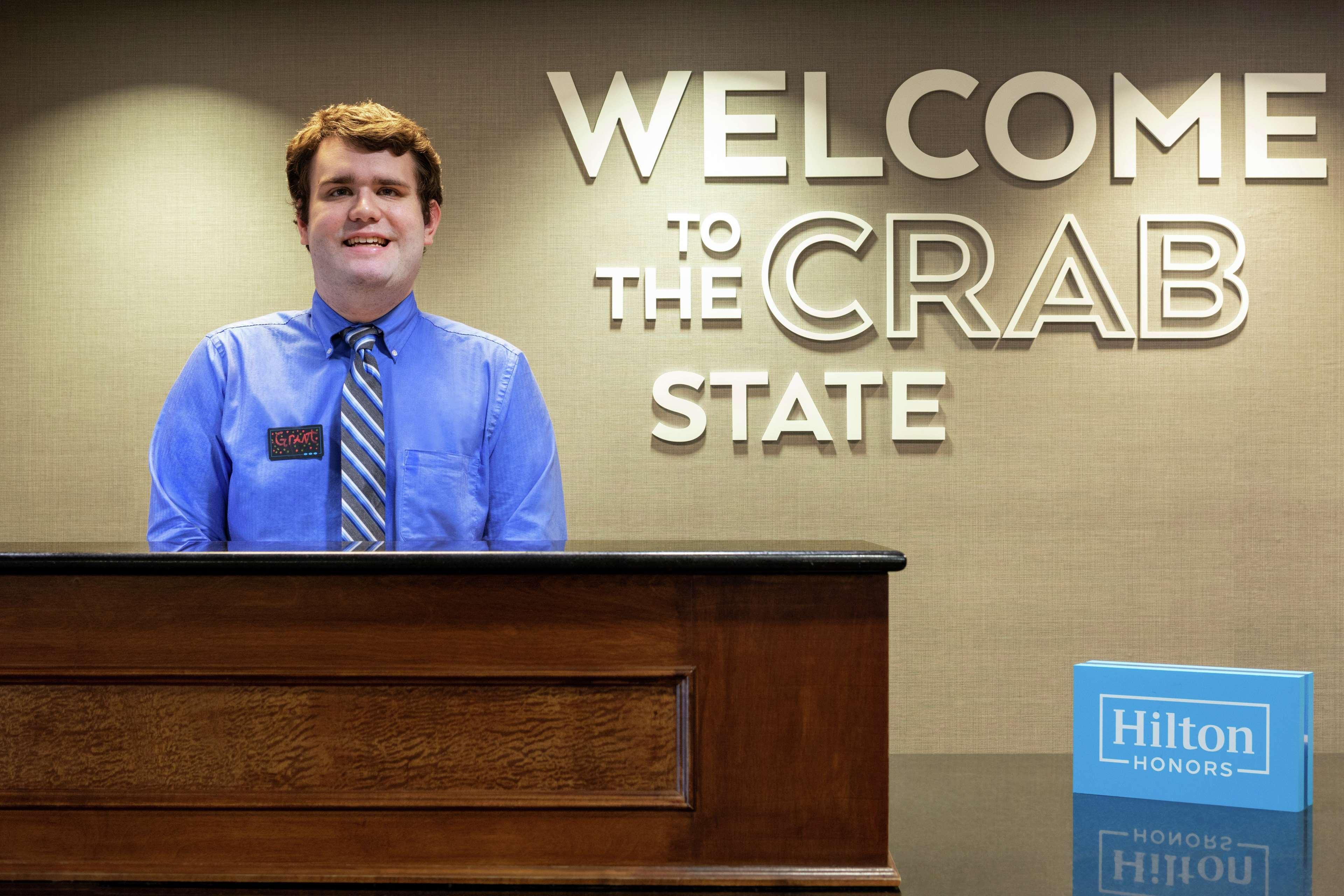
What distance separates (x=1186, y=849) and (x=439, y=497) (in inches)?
50.6

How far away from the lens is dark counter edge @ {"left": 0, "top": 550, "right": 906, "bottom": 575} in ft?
4.16

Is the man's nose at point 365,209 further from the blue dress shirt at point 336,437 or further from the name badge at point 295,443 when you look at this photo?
the name badge at point 295,443

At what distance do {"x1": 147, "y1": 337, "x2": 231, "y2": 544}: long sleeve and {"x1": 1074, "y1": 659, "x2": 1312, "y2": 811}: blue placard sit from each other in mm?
1413

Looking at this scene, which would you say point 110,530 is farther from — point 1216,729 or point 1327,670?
point 1327,670

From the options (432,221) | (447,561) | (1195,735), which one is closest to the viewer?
(447,561)

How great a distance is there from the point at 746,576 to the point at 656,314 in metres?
2.46

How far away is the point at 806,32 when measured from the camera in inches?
145

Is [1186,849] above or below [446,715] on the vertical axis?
below

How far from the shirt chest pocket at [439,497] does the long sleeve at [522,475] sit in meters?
0.04

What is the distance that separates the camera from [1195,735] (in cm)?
142

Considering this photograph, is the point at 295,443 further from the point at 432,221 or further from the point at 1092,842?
the point at 1092,842

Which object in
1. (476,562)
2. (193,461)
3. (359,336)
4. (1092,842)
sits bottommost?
(1092,842)

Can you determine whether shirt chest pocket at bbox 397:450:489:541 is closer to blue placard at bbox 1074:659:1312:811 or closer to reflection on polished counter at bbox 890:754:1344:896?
reflection on polished counter at bbox 890:754:1344:896

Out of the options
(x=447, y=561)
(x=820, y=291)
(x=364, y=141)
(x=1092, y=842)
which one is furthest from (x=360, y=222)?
(x=820, y=291)
